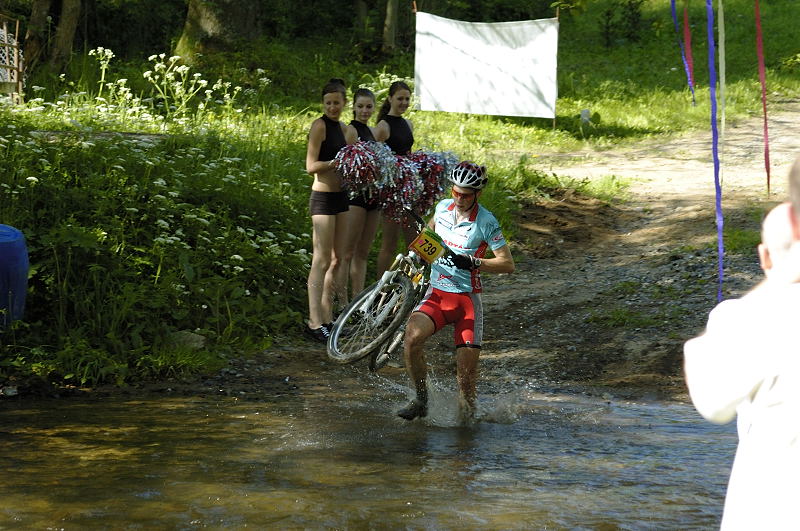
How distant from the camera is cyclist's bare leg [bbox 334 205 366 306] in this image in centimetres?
903

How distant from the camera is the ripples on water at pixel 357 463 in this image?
16.7ft

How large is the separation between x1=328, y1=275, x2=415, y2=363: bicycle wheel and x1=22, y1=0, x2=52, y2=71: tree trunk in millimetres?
11342

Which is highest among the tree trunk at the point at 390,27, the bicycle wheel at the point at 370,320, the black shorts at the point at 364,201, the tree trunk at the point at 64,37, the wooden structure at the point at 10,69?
the tree trunk at the point at 390,27

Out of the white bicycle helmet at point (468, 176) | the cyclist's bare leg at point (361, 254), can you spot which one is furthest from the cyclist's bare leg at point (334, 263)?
the white bicycle helmet at point (468, 176)

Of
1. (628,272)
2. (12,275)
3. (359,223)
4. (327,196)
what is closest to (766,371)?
(12,275)

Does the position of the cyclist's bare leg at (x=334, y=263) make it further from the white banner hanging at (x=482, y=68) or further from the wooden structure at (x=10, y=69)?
the white banner hanging at (x=482, y=68)

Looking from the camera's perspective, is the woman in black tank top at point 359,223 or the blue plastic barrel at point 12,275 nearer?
the blue plastic barrel at point 12,275

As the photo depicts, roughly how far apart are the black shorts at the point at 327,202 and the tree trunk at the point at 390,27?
16.5m

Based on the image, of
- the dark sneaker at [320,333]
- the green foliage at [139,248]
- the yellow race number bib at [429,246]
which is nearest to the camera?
the yellow race number bib at [429,246]

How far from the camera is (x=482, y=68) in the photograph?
1992 centimetres

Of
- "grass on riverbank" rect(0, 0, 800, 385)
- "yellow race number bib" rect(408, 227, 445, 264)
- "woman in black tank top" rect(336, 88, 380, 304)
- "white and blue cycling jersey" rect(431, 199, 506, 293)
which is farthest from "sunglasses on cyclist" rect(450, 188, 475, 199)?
"grass on riverbank" rect(0, 0, 800, 385)

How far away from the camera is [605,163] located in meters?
17.8

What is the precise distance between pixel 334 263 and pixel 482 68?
38.5ft

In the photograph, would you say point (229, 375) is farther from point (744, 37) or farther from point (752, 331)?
point (744, 37)
